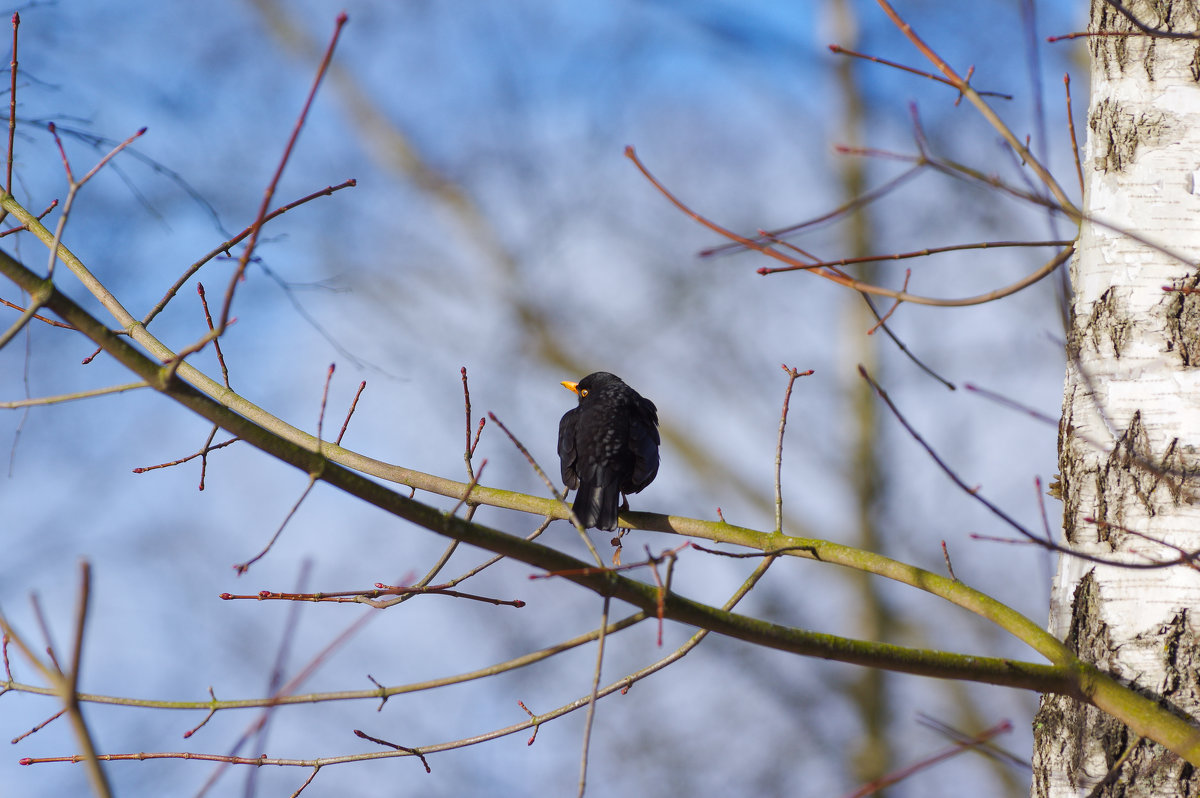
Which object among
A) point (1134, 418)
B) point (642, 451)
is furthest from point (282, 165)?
point (642, 451)

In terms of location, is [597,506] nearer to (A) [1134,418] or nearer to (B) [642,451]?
(B) [642,451]

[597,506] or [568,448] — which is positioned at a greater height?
[568,448]

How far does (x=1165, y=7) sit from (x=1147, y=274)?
69cm

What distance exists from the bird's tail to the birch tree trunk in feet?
4.79

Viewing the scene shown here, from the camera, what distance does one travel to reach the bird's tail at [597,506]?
323 centimetres

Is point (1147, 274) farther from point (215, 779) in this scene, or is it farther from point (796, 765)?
point (796, 765)

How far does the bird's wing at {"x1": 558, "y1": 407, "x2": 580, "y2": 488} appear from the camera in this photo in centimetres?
381

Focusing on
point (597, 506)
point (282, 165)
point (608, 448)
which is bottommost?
point (282, 165)

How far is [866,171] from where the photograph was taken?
1005cm

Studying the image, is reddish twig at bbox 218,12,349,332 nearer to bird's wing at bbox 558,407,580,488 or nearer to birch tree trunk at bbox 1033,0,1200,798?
birch tree trunk at bbox 1033,0,1200,798

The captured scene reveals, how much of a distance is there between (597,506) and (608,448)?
38cm

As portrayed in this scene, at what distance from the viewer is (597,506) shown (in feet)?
11.0

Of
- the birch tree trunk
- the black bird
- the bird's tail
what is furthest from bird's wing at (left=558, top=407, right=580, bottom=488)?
the birch tree trunk

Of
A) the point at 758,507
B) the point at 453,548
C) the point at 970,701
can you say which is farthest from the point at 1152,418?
the point at 970,701
